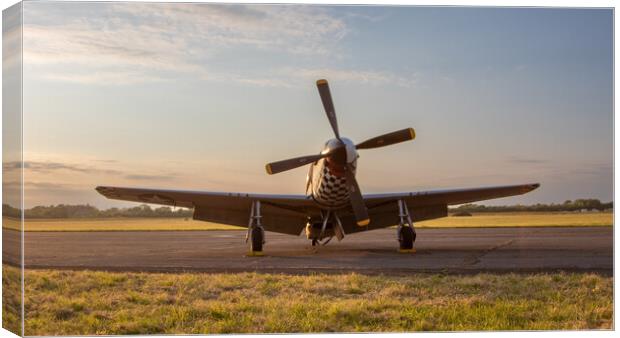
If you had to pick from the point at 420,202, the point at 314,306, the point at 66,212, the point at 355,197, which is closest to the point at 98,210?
the point at 66,212

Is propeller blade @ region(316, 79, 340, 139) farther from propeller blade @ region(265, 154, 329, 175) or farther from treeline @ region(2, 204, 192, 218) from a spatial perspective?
treeline @ region(2, 204, 192, 218)

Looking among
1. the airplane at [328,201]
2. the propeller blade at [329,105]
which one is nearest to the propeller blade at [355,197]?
the airplane at [328,201]

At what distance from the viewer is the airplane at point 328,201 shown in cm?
1877

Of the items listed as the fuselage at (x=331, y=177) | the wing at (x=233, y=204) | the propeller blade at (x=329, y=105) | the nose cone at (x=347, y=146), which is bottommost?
the wing at (x=233, y=204)

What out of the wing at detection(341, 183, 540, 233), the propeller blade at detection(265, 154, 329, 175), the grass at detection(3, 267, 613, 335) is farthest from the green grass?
the wing at detection(341, 183, 540, 233)

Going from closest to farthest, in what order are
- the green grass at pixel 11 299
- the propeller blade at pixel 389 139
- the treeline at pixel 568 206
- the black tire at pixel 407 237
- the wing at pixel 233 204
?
1. the green grass at pixel 11 299
2. the treeline at pixel 568 206
3. the propeller blade at pixel 389 139
4. the black tire at pixel 407 237
5. the wing at pixel 233 204

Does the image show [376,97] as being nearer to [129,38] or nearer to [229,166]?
[229,166]

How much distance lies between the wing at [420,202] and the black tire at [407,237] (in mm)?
1402

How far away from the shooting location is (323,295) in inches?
477

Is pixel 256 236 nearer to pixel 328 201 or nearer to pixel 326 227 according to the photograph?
pixel 328 201

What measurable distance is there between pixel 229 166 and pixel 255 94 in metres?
1.88

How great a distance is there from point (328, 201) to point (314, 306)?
9.56 meters

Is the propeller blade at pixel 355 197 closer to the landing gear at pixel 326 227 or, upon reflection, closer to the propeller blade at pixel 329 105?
the propeller blade at pixel 329 105

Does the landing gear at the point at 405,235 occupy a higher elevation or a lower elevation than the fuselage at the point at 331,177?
lower
